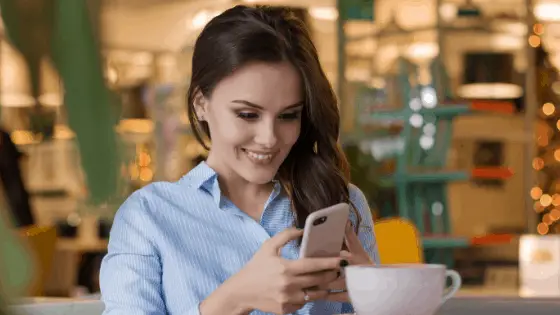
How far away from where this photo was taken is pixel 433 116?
4.34 meters

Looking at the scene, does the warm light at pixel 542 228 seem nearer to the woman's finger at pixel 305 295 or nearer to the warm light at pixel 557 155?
the warm light at pixel 557 155

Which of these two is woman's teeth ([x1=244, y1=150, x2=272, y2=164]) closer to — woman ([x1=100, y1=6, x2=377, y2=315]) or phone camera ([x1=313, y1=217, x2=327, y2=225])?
woman ([x1=100, y1=6, x2=377, y2=315])

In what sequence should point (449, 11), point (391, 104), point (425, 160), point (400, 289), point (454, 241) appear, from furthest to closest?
point (449, 11)
point (391, 104)
point (425, 160)
point (454, 241)
point (400, 289)

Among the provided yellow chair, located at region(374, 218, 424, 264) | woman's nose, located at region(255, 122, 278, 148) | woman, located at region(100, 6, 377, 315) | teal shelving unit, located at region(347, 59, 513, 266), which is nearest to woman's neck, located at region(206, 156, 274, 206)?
woman, located at region(100, 6, 377, 315)

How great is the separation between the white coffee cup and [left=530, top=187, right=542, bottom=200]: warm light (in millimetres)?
5051

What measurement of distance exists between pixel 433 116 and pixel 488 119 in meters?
1.44

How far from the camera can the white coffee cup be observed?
0.68m

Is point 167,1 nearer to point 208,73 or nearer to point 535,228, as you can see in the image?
point 535,228

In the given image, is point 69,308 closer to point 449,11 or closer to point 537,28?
point 449,11

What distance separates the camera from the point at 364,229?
1053mm

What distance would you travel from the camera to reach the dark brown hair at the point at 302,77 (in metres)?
0.94

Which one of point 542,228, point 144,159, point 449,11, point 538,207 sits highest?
point 449,11

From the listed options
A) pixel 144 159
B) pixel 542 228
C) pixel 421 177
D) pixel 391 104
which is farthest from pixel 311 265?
pixel 542 228

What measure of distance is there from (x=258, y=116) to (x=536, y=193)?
4.90 m
